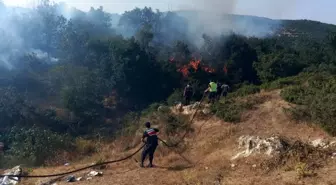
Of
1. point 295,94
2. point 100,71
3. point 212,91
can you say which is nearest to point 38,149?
point 212,91

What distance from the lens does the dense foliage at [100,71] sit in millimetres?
27406

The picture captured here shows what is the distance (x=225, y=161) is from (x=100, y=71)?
25021 mm

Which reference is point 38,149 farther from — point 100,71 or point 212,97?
point 100,71

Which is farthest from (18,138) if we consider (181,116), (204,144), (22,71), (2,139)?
(22,71)

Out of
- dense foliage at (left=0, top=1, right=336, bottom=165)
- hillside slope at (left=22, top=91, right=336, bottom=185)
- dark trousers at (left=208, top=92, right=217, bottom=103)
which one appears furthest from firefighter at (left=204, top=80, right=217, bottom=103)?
hillside slope at (left=22, top=91, right=336, bottom=185)

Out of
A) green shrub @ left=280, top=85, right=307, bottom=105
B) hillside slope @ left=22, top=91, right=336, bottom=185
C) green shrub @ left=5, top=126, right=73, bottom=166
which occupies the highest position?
green shrub @ left=280, top=85, right=307, bottom=105

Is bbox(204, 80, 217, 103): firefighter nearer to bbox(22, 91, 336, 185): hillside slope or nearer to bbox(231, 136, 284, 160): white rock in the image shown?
bbox(22, 91, 336, 185): hillside slope

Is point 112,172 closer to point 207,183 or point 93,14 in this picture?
point 207,183

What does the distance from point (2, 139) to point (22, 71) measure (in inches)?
686

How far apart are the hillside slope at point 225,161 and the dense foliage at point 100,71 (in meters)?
3.21

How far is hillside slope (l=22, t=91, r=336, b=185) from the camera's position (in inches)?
362

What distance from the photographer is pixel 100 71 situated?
113 feet

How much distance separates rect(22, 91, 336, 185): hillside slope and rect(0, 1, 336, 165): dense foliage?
127 inches

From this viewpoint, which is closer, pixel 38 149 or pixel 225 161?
pixel 225 161
